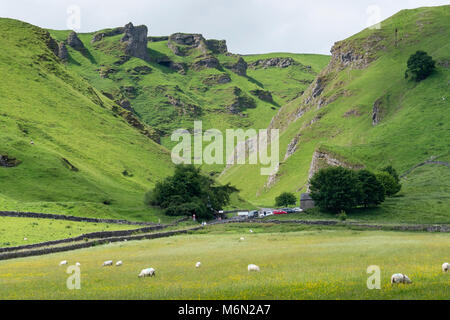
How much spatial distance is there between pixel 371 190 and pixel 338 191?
262 inches

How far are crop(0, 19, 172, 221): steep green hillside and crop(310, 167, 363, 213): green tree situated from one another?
115 feet

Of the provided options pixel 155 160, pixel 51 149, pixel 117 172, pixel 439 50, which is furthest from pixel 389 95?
pixel 51 149

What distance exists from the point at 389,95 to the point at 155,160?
92.7m

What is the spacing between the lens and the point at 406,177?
4857 inches

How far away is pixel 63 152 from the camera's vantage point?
134 meters

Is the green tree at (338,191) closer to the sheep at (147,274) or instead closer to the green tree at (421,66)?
the sheep at (147,274)

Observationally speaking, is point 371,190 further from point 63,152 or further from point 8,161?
point 63,152

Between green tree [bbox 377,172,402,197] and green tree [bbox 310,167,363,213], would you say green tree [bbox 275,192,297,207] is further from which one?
green tree [bbox 310,167,363,213]

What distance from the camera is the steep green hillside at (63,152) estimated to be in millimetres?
99750

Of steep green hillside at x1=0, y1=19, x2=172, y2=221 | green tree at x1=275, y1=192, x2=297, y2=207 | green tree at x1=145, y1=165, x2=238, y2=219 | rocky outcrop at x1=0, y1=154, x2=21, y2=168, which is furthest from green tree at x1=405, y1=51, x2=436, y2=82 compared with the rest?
rocky outcrop at x1=0, y1=154, x2=21, y2=168

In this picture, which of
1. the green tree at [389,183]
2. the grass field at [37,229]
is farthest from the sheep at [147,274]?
the green tree at [389,183]

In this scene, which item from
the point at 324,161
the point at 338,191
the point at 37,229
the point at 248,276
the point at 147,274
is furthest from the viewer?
the point at 324,161

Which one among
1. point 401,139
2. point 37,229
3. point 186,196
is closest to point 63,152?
point 186,196
